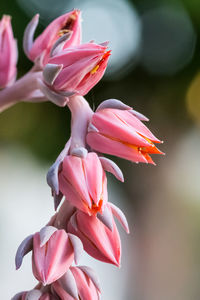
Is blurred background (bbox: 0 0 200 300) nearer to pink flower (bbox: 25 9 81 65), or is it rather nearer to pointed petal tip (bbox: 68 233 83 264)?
pink flower (bbox: 25 9 81 65)

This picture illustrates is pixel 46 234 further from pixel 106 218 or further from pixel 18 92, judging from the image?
pixel 18 92

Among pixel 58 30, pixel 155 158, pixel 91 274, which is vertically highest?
pixel 58 30

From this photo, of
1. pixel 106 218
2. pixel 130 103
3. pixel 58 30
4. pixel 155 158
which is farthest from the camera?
pixel 130 103

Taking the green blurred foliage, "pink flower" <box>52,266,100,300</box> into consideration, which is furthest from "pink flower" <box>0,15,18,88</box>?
the green blurred foliage

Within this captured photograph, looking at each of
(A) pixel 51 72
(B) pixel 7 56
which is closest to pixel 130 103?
(B) pixel 7 56

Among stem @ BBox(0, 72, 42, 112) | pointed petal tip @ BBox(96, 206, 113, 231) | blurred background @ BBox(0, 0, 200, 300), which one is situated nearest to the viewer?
pointed petal tip @ BBox(96, 206, 113, 231)

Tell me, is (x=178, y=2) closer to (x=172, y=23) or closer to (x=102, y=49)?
(x=172, y=23)

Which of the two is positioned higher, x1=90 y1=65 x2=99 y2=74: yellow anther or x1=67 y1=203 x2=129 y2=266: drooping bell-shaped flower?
x1=90 y1=65 x2=99 y2=74: yellow anther

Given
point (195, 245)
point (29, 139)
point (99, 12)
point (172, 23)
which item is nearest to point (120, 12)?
point (99, 12)
